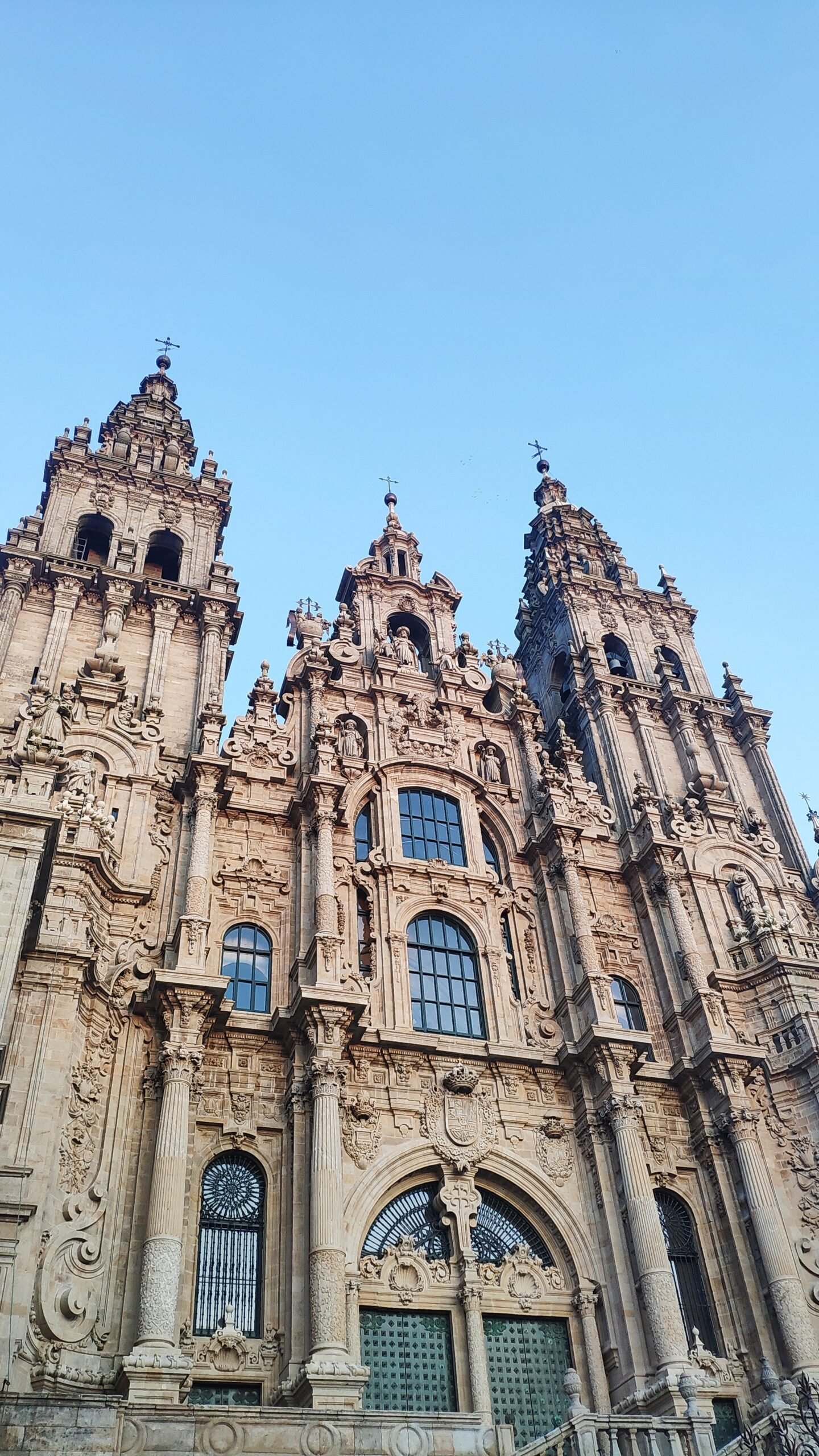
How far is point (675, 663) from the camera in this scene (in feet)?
124

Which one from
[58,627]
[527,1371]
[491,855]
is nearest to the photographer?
[527,1371]

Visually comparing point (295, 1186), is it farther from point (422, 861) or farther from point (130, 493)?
point (130, 493)

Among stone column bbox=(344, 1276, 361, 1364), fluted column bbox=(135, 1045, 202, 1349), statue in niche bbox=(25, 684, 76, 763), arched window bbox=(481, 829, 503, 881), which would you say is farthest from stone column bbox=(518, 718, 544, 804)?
stone column bbox=(344, 1276, 361, 1364)

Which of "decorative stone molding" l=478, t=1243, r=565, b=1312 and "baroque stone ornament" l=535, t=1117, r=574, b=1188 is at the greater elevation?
"baroque stone ornament" l=535, t=1117, r=574, b=1188

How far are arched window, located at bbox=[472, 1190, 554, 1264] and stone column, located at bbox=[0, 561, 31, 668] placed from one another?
16.2 metres

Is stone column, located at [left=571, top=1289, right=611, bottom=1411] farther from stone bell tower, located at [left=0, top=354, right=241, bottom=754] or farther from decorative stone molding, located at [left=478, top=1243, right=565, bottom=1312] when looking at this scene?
stone bell tower, located at [left=0, top=354, right=241, bottom=754]


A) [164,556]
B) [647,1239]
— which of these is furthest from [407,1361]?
[164,556]

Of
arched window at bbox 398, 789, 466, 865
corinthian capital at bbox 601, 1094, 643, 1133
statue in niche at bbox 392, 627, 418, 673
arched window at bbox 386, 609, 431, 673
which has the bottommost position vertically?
corinthian capital at bbox 601, 1094, 643, 1133

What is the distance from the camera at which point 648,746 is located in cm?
3275

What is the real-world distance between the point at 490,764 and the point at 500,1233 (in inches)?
484

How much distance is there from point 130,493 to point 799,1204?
82.9ft

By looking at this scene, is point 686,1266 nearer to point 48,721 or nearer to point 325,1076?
point 325,1076

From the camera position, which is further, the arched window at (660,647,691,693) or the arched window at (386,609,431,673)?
the arched window at (660,647,691,693)

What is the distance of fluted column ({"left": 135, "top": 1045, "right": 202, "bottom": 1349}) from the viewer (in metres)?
16.9
